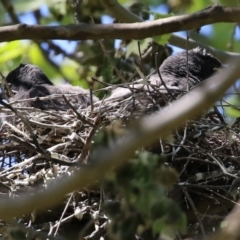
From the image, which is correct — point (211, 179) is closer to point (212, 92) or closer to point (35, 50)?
point (212, 92)

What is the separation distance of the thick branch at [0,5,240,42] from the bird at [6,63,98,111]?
208 cm

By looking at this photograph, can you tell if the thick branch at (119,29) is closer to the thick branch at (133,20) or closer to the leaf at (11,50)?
the thick branch at (133,20)

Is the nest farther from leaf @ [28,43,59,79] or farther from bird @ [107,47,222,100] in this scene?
leaf @ [28,43,59,79]

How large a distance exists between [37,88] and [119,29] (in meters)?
2.79

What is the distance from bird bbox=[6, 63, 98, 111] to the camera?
4.54 metres

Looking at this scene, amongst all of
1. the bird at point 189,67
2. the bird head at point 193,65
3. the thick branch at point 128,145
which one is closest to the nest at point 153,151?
the bird at point 189,67

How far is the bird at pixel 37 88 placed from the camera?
454 cm

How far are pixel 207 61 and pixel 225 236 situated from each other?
13.5 ft

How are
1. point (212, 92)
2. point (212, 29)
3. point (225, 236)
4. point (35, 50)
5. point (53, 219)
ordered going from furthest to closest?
point (35, 50)
point (212, 29)
point (53, 219)
point (212, 92)
point (225, 236)

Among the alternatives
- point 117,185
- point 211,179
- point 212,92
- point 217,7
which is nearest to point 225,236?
point 212,92

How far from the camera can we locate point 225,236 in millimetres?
1352

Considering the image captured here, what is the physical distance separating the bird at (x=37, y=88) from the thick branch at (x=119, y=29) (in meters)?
2.08

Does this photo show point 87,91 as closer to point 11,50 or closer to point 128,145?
point 11,50

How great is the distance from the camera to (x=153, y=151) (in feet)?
11.3
